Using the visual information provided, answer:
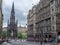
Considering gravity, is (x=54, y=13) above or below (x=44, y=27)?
above

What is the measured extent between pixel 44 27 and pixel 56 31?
17.5 meters

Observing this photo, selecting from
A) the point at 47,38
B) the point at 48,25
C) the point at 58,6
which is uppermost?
the point at 58,6

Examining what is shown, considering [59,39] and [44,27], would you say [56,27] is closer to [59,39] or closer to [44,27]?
[59,39]

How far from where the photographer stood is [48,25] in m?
91.0

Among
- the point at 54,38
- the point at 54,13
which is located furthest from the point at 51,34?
the point at 54,13

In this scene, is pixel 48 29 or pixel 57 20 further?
pixel 48 29

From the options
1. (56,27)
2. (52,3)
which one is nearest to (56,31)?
(56,27)

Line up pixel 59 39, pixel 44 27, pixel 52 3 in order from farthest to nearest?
pixel 44 27
pixel 52 3
pixel 59 39

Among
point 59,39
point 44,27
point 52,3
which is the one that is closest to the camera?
point 59,39

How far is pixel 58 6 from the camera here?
81.9m

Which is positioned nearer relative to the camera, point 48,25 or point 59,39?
point 59,39

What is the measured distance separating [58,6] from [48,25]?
12773mm

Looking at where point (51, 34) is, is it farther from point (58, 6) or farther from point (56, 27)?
point (58, 6)

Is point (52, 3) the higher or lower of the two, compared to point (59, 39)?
higher
